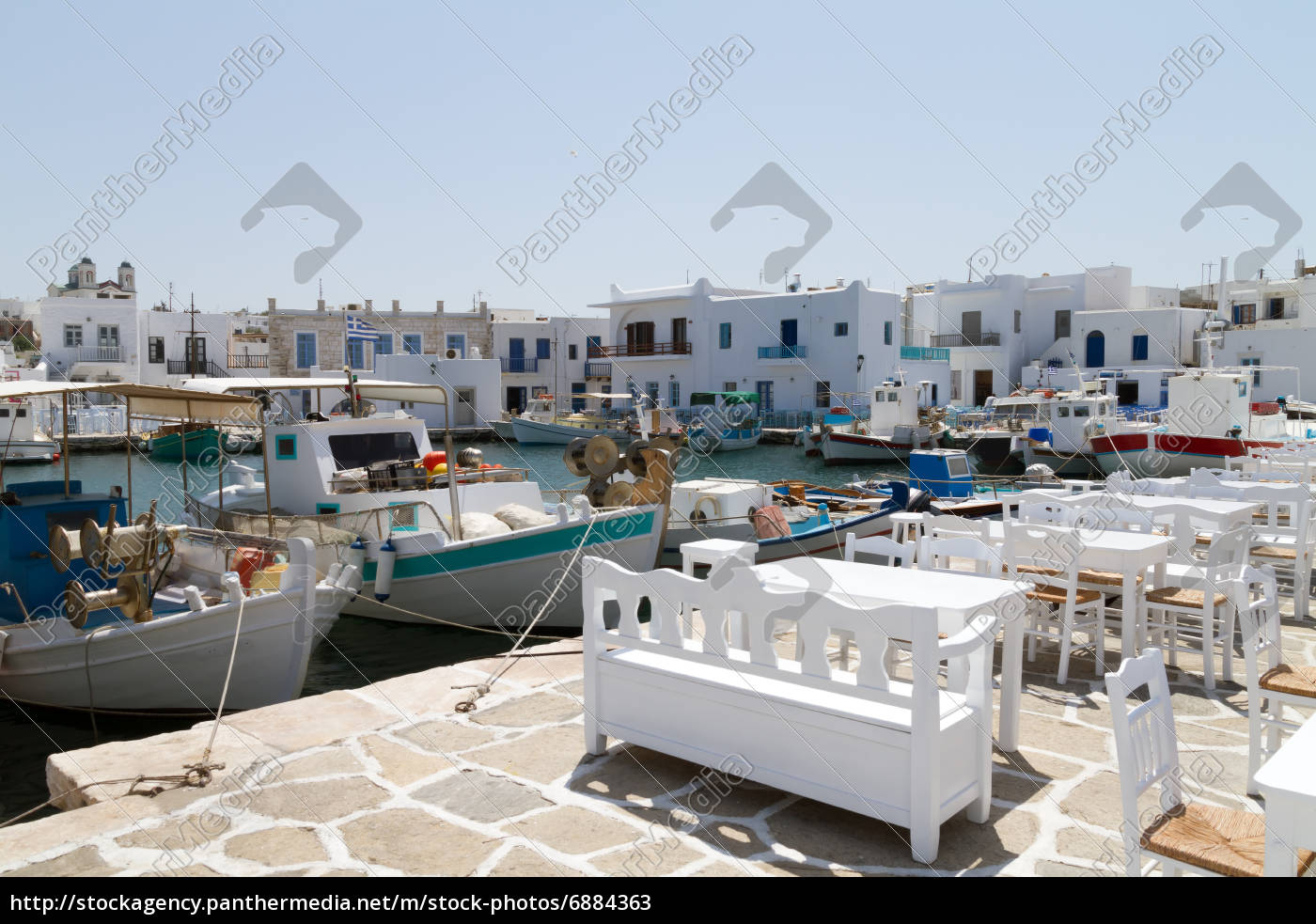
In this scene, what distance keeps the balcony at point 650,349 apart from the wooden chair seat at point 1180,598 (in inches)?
1597

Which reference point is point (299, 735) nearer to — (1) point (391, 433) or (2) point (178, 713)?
(2) point (178, 713)

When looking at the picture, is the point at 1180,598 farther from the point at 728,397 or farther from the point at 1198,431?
the point at 728,397

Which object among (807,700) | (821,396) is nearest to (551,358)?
(821,396)

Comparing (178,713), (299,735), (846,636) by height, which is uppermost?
(846,636)

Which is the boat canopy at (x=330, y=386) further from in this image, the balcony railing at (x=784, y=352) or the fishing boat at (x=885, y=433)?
the balcony railing at (x=784, y=352)

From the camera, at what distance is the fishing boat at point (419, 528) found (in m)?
10.6

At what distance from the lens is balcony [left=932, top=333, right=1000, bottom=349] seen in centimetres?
4666

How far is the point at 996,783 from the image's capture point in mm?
4016

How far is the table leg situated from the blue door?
149 feet

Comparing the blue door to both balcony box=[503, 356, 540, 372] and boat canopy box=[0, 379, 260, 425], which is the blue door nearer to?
balcony box=[503, 356, 540, 372]

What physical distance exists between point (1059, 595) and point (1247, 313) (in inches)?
1961

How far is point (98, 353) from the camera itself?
Result: 45.0 metres

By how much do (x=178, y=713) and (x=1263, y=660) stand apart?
8.14 metres
